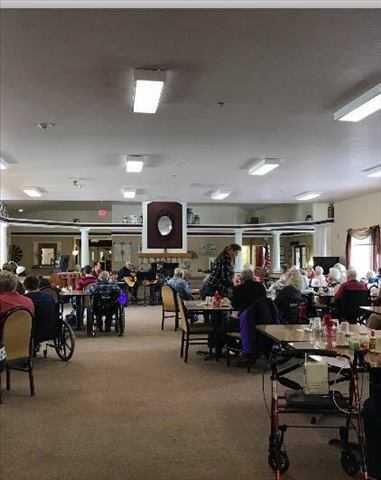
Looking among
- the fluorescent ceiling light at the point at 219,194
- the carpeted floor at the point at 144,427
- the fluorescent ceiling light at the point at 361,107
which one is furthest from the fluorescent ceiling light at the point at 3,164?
the fluorescent ceiling light at the point at 219,194

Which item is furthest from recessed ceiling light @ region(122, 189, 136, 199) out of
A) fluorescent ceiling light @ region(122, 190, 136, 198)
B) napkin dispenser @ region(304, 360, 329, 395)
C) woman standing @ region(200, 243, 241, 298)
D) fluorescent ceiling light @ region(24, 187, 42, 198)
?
napkin dispenser @ region(304, 360, 329, 395)

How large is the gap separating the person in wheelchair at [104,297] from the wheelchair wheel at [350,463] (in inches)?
240

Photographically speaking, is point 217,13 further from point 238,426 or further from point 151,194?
point 151,194

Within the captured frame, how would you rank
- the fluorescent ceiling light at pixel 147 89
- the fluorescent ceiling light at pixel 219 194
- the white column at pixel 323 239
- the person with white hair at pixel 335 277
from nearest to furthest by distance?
A: 1. the fluorescent ceiling light at pixel 147 89
2. the person with white hair at pixel 335 277
3. the fluorescent ceiling light at pixel 219 194
4. the white column at pixel 323 239

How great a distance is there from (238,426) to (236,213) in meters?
16.8

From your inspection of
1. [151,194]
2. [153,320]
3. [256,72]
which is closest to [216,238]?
[151,194]

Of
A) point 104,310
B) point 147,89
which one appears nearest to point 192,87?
point 147,89

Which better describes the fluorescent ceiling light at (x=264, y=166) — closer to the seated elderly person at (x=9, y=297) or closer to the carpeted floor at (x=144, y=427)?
the carpeted floor at (x=144, y=427)

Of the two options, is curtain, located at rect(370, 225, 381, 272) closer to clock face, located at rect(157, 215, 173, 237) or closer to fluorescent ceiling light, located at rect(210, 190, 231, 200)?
fluorescent ceiling light, located at rect(210, 190, 231, 200)

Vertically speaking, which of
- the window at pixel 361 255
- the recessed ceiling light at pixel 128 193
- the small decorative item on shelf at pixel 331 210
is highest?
the recessed ceiling light at pixel 128 193

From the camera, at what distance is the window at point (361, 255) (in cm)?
1265

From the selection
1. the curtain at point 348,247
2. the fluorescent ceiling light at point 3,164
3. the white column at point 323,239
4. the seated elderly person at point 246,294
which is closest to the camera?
the seated elderly person at point 246,294

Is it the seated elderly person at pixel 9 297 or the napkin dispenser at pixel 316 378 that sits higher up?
the seated elderly person at pixel 9 297

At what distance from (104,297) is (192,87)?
5084mm
